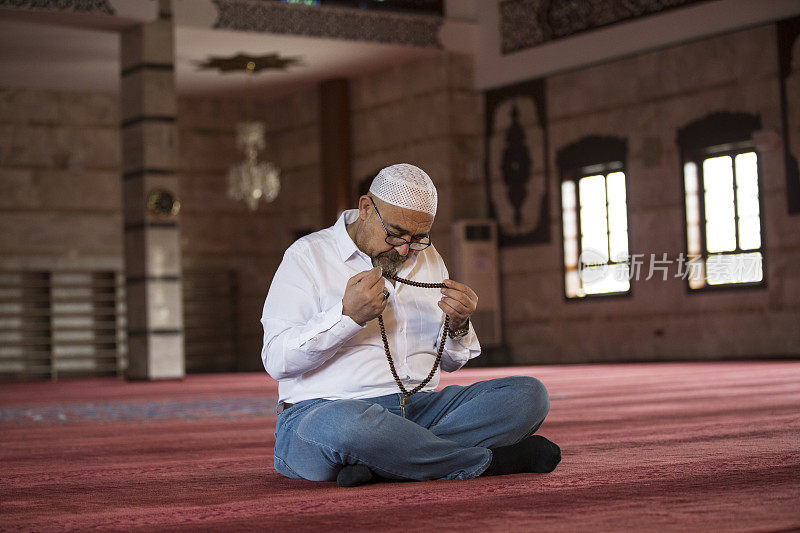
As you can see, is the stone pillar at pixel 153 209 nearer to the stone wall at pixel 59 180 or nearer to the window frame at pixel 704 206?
the stone wall at pixel 59 180

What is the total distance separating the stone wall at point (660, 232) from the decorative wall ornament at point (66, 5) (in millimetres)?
4438

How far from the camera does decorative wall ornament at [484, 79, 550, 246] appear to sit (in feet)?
37.0

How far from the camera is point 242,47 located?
11000 mm

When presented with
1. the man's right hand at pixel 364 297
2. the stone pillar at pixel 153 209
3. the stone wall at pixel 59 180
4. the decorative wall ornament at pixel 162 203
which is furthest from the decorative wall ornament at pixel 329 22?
the man's right hand at pixel 364 297

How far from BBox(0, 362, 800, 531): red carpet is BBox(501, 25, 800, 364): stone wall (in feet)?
15.0

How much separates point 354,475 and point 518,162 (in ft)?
30.9

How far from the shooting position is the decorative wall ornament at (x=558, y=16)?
10.3 meters

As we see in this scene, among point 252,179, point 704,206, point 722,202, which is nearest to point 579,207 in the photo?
point 704,206

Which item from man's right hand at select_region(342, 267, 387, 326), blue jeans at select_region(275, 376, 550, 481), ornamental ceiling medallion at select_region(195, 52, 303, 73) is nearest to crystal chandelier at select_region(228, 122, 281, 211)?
ornamental ceiling medallion at select_region(195, 52, 303, 73)

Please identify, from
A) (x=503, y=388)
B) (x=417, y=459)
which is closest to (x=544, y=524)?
(x=417, y=459)

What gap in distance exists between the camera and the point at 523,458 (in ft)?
7.97

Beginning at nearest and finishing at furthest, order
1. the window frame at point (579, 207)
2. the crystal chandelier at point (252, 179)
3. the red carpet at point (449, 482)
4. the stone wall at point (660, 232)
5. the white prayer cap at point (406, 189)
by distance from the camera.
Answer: the red carpet at point (449, 482), the white prayer cap at point (406, 189), the stone wall at point (660, 232), the window frame at point (579, 207), the crystal chandelier at point (252, 179)

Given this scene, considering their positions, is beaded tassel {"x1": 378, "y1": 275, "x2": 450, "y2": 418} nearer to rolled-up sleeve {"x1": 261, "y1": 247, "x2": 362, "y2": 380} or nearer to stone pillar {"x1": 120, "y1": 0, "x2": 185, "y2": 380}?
rolled-up sleeve {"x1": 261, "y1": 247, "x2": 362, "y2": 380}

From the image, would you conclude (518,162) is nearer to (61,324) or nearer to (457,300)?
(61,324)
